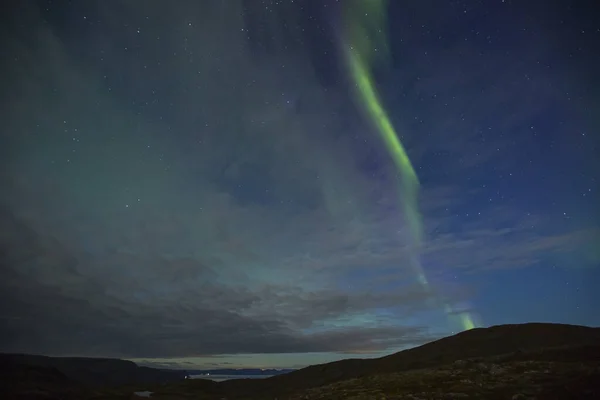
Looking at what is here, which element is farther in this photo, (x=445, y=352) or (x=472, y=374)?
(x=445, y=352)

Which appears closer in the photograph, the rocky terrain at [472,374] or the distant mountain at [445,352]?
the rocky terrain at [472,374]

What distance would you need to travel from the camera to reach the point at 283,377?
557 ft

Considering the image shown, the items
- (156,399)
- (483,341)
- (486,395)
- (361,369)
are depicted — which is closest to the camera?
(486,395)

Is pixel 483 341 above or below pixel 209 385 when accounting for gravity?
above

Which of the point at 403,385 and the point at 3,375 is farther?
the point at 3,375

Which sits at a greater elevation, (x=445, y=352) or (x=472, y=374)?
(x=445, y=352)

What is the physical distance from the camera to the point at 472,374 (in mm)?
63969

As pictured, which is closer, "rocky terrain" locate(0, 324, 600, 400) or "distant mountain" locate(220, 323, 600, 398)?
"rocky terrain" locate(0, 324, 600, 400)

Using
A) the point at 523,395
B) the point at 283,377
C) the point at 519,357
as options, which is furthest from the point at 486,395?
the point at 283,377

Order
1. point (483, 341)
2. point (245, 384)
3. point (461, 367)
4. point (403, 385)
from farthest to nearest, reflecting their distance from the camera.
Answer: point (245, 384), point (483, 341), point (461, 367), point (403, 385)

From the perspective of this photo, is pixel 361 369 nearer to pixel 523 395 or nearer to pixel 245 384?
pixel 245 384

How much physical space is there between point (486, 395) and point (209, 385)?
466 ft

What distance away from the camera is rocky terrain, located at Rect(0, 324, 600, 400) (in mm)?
47188

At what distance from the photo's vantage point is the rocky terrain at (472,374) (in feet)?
155
